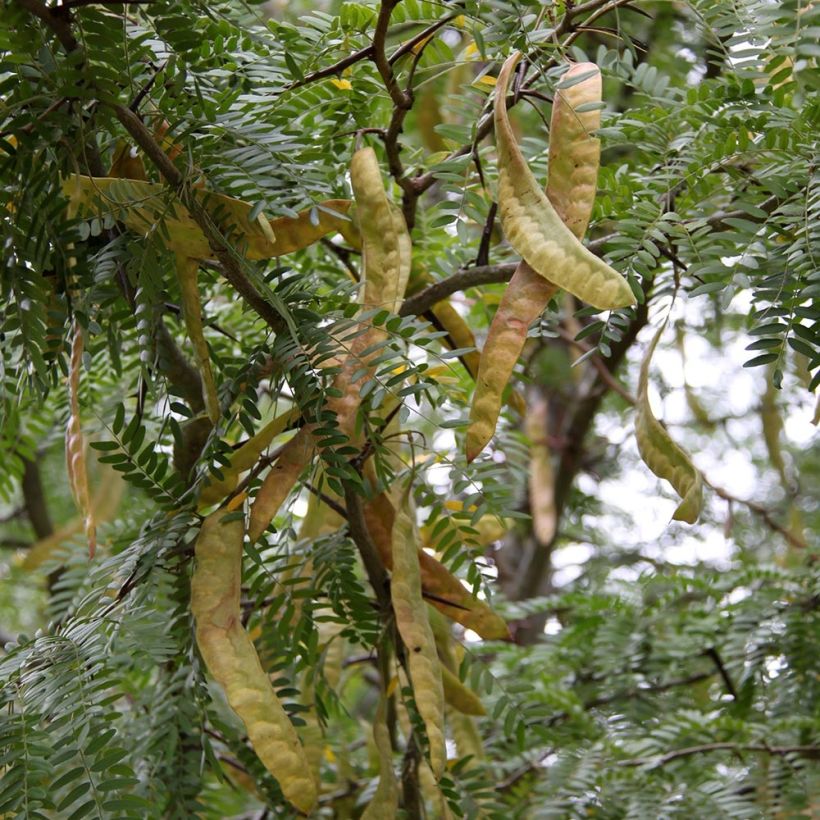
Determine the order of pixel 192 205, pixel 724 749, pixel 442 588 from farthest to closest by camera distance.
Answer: pixel 724 749 < pixel 442 588 < pixel 192 205

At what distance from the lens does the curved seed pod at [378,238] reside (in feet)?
2.35

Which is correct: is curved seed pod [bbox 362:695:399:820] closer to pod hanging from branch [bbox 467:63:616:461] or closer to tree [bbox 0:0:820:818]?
tree [bbox 0:0:820:818]

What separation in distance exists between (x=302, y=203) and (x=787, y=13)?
30cm

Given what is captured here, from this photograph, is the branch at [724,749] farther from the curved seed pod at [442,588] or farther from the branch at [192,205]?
the branch at [192,205]

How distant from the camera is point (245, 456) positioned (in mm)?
705

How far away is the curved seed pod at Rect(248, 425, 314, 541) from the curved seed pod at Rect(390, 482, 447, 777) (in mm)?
103

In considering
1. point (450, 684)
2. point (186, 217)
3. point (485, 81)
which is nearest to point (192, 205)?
point (186, 217)

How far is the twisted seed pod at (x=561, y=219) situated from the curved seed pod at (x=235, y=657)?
0.17 m

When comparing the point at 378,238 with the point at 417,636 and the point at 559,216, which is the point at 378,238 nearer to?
the point at 559,216

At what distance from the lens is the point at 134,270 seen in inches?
25.7

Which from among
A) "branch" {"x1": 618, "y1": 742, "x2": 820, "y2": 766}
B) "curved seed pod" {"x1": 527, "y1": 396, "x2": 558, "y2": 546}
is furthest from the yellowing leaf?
"curved seed pod" {"x1": 527, "y1": 396, "x2": 558, "y2": 546}

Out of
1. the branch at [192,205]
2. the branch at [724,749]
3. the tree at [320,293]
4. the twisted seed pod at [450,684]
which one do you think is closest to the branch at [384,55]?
the tree at [320,293]

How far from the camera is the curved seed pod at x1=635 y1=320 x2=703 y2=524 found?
667 millimetres

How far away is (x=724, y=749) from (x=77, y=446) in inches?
30.8
